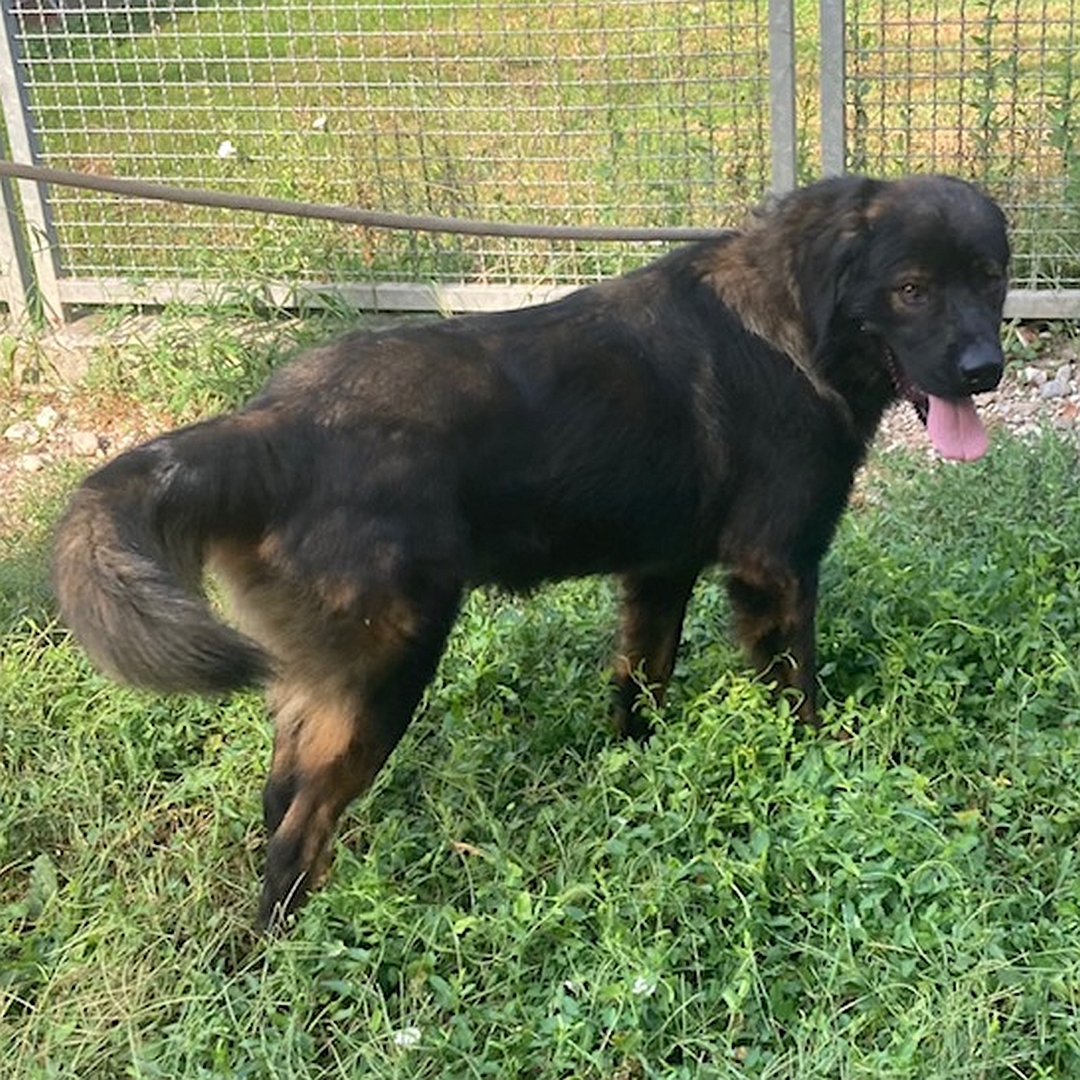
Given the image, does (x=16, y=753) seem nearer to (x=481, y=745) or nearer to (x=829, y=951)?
(x=481, y=745)

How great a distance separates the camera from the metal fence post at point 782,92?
5559 millimetres

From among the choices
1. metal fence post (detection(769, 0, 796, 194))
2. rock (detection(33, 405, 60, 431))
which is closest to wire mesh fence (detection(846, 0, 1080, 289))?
metal fence post (detection(769, 0, 796, 194))

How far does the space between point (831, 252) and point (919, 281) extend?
0.22m

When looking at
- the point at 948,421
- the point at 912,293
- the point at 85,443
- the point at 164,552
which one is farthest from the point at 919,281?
the point at 85,443

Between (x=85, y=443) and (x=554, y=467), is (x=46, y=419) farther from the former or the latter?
(x=554, y=467)

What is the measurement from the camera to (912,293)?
11.1ft

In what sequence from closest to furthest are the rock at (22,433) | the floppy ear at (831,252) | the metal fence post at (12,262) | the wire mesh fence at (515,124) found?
the floppy ear at (831,252)
the wire mesh fence at (515,124)
the rock at (22,433)
the metal fence post at (12,262)

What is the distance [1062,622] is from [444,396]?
6.12 feet

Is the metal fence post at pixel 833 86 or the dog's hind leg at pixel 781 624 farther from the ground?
the metal fence post at pixel 833 86

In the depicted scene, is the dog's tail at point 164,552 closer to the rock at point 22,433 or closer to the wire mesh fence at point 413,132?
the rock at point 22,433

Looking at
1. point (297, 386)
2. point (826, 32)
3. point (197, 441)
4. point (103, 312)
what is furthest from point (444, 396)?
point (103, 312)

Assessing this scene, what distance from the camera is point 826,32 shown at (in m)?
5.55

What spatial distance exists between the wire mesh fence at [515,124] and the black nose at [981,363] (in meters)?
2.65

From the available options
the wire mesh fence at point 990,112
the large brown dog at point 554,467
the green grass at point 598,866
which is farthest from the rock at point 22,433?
the wire mesh fence at point 990,112
